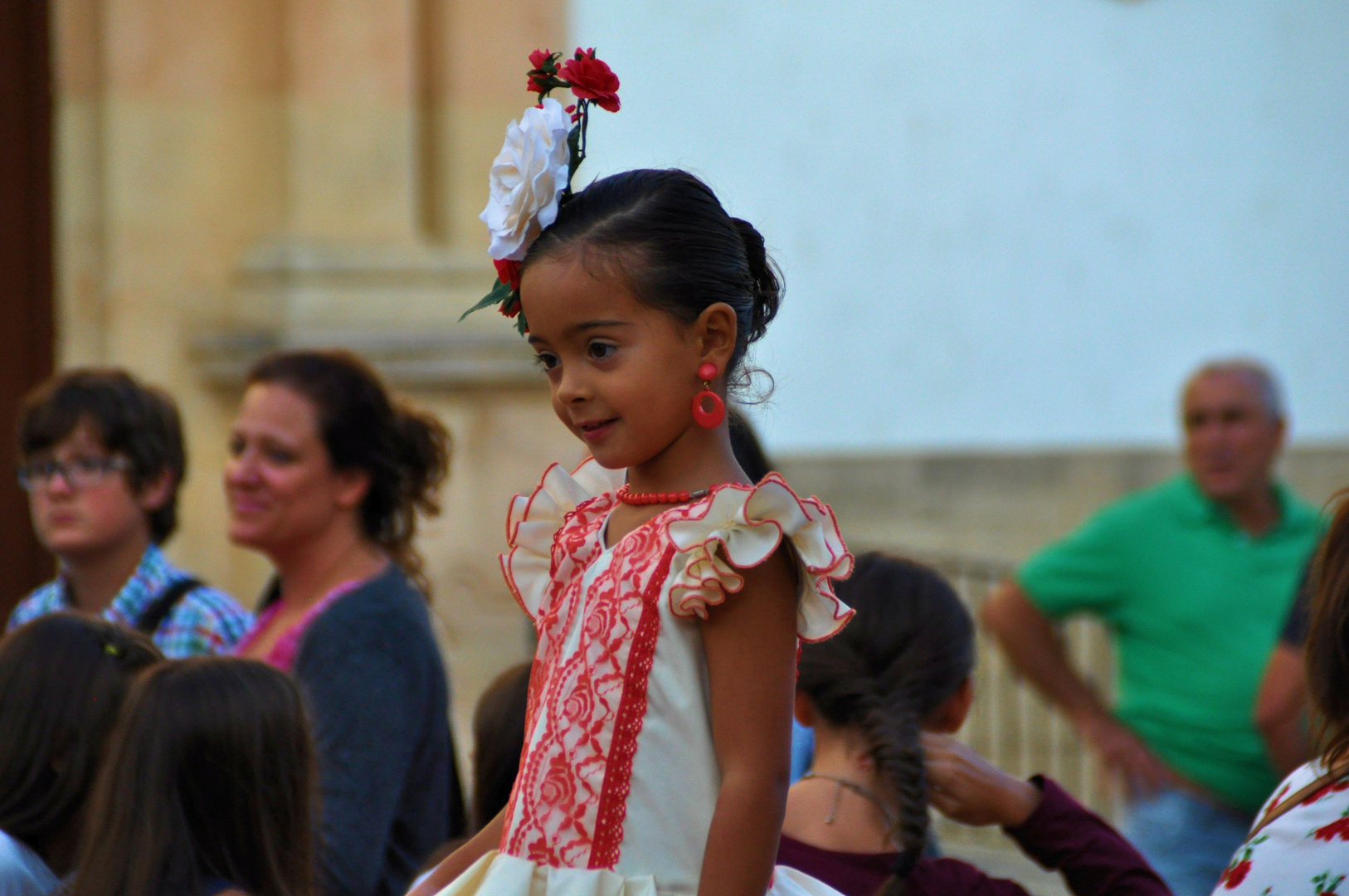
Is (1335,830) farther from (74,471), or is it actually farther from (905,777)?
(74,471)

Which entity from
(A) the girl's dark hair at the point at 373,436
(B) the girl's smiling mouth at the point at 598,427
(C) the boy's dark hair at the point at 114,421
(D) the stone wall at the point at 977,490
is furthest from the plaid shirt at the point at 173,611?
(D) the stone wall at the point at 977,490

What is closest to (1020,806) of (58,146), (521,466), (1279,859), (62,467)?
(1279,859)

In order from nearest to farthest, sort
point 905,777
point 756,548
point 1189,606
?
point 756,548 → point 905,777 → point 1189,606

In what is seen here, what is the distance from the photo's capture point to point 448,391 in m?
5.48

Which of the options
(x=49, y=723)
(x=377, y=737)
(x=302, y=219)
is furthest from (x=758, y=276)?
(x=302, y=219)

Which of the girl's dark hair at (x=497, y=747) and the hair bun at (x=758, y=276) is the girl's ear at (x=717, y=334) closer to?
the hair bun at (x=758, y=276)

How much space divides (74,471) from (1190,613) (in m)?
2.68

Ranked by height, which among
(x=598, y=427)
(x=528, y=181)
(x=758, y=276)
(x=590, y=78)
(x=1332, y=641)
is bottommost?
(x=1332, y=641)

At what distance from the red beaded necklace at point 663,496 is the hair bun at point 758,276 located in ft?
0.66

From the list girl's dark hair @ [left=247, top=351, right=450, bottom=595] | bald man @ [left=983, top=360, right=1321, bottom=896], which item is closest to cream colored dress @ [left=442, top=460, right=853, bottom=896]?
girl's dark hair @ [left=247, top=351, right=450, bottom=595]

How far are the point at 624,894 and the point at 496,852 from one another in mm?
191

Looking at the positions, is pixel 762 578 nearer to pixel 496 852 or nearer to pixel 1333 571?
pixel 496 852

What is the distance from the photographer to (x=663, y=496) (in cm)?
185

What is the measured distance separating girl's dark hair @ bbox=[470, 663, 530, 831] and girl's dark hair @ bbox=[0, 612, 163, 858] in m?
0.55
